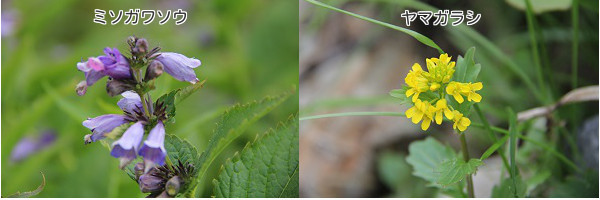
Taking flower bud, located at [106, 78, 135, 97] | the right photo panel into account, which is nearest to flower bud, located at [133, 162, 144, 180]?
flower bud, located at [106, 78, 135, 97]

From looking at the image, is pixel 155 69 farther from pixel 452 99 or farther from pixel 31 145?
pixel 31 145

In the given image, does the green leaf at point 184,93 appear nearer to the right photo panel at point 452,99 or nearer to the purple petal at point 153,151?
the purple petal at point 153,151

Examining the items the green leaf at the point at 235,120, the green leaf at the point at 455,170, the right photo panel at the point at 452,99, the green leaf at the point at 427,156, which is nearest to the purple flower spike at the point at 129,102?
the green leaf at the point at 235,120


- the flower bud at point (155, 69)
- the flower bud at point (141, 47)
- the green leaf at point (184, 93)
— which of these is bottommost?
the green leaf at point (184, 93)

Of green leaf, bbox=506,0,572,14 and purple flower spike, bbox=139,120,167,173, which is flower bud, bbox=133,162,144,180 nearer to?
purple flower spike, bbox=139,120,167,173

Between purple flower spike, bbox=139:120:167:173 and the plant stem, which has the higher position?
purple flower spike, bbox=139:120:167:173

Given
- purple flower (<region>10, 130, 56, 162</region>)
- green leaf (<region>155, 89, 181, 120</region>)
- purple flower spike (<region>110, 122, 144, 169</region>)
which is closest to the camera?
purple flower spike (<region>110, 122, 144, 169</region>)
